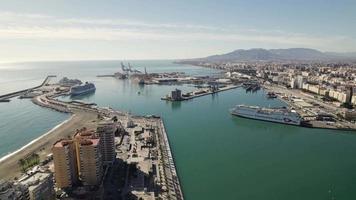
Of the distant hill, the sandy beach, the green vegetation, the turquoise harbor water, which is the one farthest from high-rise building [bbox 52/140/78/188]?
the distant hill

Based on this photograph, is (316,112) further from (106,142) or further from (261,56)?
(261,56)

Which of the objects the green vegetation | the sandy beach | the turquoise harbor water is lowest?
the turquoise harbor water

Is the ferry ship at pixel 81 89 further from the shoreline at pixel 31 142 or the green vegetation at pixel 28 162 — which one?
the green vegetation at pixel 28 162

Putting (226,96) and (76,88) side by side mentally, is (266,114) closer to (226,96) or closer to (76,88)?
(226,96)

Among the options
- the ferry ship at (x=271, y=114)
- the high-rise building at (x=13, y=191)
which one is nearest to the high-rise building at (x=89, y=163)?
the high-rise building at (x=13, y=191)

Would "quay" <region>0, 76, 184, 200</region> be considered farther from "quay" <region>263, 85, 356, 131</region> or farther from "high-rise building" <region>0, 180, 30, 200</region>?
"quay" <region>263, 85, 356, 131</region>

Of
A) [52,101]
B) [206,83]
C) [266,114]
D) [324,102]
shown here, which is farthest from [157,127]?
[206,83]
